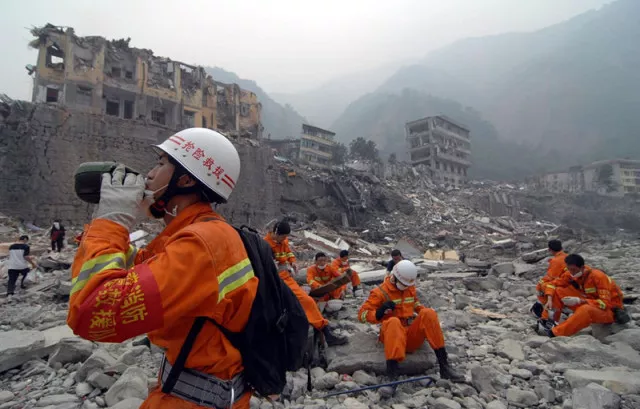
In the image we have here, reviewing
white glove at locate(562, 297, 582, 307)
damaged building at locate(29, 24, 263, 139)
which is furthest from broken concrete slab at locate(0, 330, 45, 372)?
damaged building at locate(29, 24, 263, 139)

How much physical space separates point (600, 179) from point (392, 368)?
180 ft

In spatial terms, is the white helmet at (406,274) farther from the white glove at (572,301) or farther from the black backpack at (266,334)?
the black backpack at (266,334)

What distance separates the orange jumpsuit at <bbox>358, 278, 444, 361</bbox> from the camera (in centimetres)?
360

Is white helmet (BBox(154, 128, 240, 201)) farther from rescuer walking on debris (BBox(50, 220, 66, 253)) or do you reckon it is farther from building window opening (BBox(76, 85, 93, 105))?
building window opening (BBox(76, 85, 93, 105))

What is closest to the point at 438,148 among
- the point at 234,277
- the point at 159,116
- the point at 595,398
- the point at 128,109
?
the point at 159,116

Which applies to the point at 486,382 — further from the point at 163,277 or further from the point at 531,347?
the point at 163,277

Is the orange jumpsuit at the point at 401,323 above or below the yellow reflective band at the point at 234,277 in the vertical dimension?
below

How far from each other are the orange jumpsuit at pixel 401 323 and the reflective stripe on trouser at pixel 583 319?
206 cm

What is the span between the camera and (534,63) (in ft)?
356

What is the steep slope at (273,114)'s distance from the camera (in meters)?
72.9

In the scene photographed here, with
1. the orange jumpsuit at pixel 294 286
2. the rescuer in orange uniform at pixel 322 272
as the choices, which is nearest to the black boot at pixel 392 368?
the orange jumpsuit at pixel 294 286

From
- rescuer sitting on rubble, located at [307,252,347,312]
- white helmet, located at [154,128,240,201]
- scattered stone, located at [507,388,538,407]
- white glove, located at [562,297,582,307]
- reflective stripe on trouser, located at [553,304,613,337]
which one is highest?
white helmet, located at [154,128,240,201]

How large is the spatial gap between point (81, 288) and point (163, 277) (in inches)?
11.6

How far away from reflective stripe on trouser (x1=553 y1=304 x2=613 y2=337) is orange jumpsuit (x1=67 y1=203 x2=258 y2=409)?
16.2 ft
